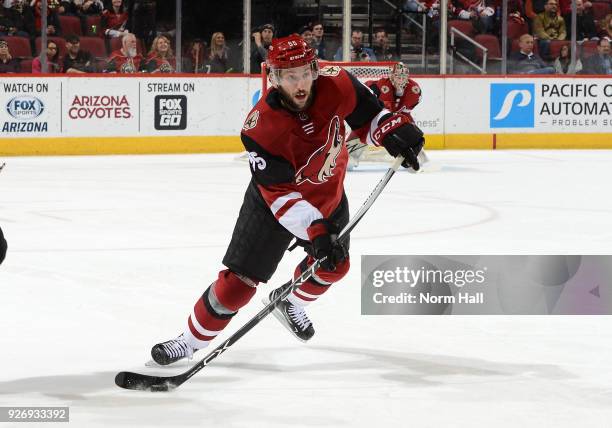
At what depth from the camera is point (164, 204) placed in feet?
22.7

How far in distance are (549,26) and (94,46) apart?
15.6 feet

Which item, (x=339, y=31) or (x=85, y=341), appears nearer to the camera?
(x=85, y=341)

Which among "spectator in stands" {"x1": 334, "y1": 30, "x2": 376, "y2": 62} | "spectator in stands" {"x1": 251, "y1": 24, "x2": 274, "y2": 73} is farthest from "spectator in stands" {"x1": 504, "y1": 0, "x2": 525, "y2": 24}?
"spectator in stands" {"x1": 251, "y1": 24, "x2": 274, "y2": 73}

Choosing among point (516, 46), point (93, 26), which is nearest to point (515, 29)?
point (516, 46)

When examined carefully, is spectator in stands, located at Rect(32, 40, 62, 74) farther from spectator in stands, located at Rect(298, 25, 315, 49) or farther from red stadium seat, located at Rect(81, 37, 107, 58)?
spectator in stands, located at Rect(298, 25, 315, 49)

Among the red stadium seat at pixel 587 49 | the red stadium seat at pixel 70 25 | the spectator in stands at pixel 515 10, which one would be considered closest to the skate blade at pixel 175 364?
the red stadium seat at pixel 70 25

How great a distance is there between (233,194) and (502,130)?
493cm

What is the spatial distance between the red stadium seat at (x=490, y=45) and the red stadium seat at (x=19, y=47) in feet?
14.7

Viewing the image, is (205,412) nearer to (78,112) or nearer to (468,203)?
(468,203)

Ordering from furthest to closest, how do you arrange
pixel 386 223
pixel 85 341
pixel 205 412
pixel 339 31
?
pixel 339 31 < pixel 386 223 < pixel 85 341 < pixel 205 412

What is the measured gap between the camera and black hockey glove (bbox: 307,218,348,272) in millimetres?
2822

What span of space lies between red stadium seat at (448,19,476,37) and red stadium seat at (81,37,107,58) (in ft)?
11.7

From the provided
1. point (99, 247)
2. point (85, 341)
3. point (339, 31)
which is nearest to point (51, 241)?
point (99, 247)

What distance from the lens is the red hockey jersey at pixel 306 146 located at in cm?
287
